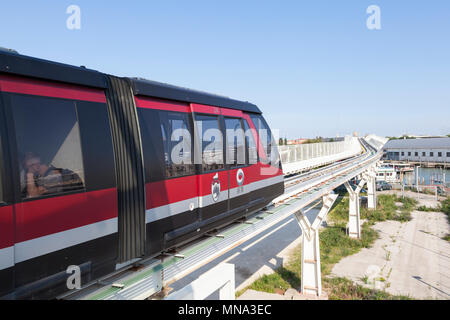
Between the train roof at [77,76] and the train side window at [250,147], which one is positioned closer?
the train roof at [77,76]

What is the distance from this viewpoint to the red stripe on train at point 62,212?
11.5ft

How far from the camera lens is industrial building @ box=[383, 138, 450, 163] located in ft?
231

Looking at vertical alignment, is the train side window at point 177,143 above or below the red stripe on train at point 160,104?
below

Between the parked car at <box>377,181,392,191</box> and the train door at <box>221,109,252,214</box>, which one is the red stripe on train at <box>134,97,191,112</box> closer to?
the train door at <box>221,109,252,214</box>

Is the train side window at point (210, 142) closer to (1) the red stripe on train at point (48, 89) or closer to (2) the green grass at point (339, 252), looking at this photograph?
(1) the red stripe on train at point (48, 89)

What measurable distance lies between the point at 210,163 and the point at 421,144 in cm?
8591

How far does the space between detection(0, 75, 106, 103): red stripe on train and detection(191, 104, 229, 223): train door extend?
2325 millimetres

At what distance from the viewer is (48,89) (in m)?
3.99

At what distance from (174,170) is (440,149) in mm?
81403

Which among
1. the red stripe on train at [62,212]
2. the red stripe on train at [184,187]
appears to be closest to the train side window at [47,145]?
the red stripe on train at [62,212]

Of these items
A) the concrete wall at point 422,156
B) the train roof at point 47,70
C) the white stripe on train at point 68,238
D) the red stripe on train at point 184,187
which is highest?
the train roof at point 47,70

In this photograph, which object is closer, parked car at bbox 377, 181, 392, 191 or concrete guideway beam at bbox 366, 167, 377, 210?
concrete guideway beam at bbox 366, 167, 377, 210

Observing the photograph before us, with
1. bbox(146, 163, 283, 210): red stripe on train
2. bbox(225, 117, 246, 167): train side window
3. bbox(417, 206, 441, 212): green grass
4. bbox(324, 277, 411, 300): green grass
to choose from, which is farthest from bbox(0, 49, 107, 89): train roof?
bbox(417, 206, 441, 212): green grass

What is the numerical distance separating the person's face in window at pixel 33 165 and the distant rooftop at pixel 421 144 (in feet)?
270
